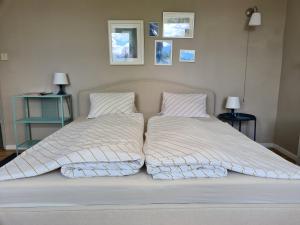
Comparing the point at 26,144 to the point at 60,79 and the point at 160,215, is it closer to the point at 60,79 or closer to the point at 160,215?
the point at 60,79

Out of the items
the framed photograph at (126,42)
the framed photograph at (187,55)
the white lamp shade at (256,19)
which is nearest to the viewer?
the white lamp shade at (256,19)

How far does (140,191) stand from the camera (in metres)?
1.33

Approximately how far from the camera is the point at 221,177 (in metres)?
1.40

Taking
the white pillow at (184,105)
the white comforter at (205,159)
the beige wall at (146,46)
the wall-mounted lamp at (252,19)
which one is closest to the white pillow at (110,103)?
the beige wall at (146,46)

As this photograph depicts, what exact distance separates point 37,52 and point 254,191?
125 inches

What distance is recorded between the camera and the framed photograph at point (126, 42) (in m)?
3.12

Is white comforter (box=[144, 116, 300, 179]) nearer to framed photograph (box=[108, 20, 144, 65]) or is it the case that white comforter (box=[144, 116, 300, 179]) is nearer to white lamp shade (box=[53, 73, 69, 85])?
framed photograph (box=[108, 20, 144, 65])

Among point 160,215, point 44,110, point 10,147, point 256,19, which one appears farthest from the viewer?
point 10,147

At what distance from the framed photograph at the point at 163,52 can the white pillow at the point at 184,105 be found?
497 mm

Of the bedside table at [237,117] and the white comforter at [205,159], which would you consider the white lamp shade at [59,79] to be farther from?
the bedside table at [237,117]

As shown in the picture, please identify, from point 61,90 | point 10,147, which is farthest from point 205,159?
point 10,147

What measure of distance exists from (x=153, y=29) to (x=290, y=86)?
2.03 m

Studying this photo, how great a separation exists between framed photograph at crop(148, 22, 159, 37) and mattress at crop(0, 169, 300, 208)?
2334 mm

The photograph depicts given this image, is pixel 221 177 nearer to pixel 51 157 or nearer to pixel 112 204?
pixel 112 204
